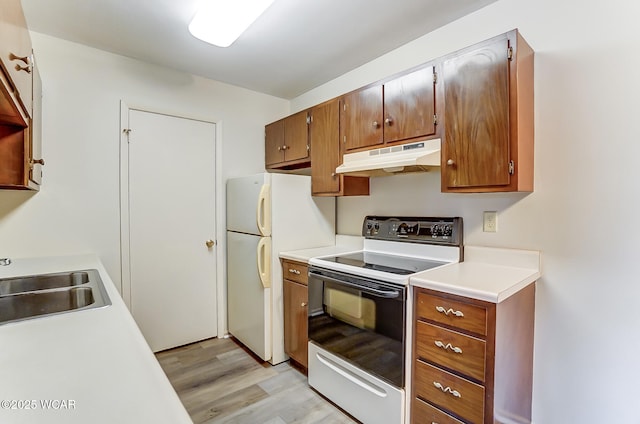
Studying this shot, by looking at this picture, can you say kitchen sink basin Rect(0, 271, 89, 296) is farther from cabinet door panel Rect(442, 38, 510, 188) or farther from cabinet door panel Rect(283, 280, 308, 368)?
cabinet door panel Rect(442, 38, 510, 188)

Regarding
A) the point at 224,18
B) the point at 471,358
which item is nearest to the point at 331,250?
the point at 471,358

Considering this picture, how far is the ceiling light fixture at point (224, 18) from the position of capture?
161cm

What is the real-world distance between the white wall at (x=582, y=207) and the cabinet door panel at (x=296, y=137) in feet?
4.83

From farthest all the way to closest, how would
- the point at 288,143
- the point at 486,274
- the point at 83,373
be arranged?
the point at 288,143 < the point at 486,274 < the point at 83,373

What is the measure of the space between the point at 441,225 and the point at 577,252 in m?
0.71

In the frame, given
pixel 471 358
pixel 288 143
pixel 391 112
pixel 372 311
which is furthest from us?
pixel 288 143

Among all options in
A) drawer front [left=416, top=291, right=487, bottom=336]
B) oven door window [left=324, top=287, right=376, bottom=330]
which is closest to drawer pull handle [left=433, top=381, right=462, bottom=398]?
drawer front [left=416, top=291, right=487, bottom=336]

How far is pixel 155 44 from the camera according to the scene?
2.32 meters

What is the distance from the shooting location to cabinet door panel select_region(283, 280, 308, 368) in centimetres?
237

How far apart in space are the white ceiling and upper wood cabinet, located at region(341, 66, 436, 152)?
39 centimetres

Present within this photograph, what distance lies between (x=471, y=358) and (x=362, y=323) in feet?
2.03

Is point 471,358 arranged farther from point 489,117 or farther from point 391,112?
point 391,112

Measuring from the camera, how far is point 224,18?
1692 millimetres

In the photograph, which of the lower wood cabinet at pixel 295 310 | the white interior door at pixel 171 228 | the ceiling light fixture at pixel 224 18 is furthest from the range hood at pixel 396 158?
the white interior door at pixel 171 228
